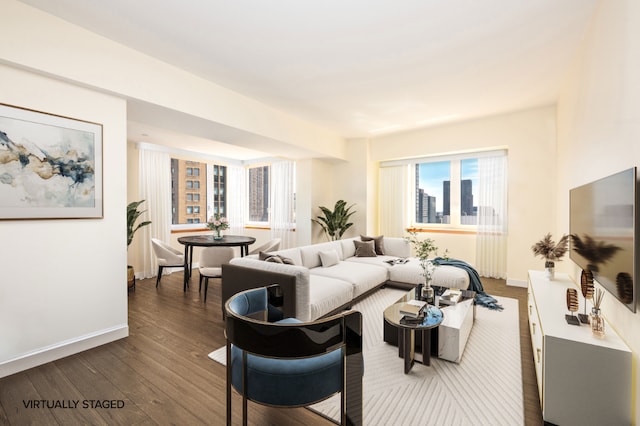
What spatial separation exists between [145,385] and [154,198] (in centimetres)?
420

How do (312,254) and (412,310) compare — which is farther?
(312,254)

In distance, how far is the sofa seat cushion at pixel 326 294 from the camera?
2955mm

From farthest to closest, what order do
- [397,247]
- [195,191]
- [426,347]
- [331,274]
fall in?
[195,191], [397,247], [331,274], [426,347]

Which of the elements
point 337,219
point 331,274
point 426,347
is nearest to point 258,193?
point 337,219

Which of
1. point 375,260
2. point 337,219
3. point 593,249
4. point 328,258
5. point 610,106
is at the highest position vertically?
point 610,106

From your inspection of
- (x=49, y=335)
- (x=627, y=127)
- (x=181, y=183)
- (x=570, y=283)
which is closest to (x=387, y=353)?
(x=570, y=283)

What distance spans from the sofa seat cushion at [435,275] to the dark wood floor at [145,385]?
2.89 feet

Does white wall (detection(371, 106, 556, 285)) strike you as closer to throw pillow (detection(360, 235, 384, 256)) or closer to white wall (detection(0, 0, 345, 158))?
throw pillow (detection(360, 235, 384, 256))

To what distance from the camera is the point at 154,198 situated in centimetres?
552

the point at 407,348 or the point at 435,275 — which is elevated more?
the point at 435,275

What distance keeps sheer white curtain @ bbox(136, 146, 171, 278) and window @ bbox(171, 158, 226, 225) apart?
57 cm

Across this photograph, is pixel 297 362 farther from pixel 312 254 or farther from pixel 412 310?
pixel 312 254

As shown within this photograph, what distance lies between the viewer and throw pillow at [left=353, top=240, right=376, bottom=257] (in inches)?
202

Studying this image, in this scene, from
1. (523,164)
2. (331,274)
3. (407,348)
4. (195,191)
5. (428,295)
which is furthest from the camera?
(195,191)
